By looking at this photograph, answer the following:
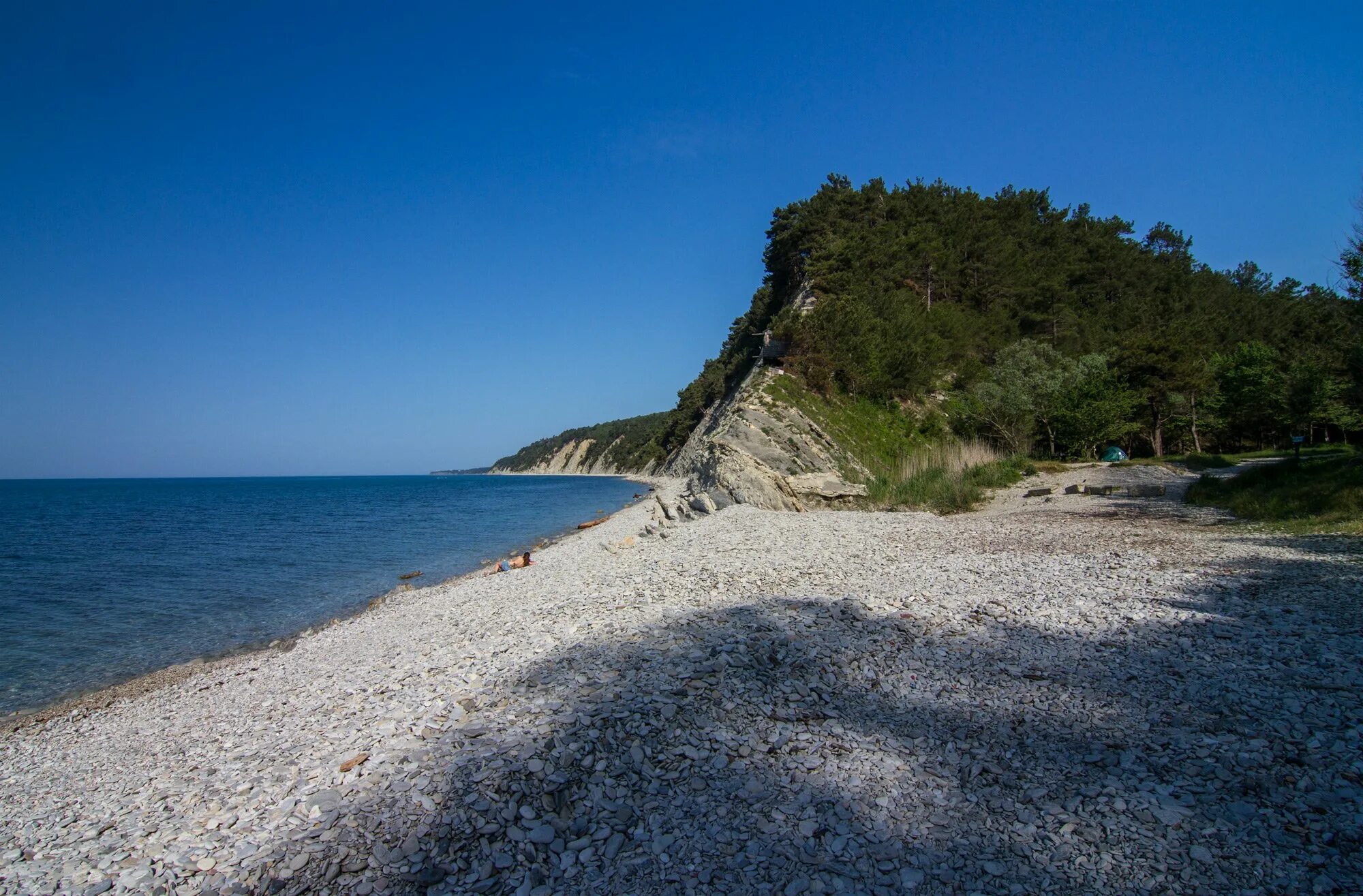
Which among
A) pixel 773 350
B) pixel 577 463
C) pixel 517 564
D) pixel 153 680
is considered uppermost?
pixel 773 350

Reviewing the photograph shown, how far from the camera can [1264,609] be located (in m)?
6.98

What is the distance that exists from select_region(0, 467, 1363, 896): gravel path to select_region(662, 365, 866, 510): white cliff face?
10.8m

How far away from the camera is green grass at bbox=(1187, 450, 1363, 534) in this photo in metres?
12.0

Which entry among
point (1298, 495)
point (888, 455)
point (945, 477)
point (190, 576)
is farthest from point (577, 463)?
point (1298, 495)

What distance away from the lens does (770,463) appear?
20828mm

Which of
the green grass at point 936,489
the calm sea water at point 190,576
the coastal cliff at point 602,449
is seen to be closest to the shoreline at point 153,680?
the calm sea water at point 190,576

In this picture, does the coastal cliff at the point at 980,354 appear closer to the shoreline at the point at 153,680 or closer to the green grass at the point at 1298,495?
the green grass at the point at 1298,495

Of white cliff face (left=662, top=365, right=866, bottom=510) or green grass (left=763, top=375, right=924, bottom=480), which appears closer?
white cliff face (left=662, top=365, right=866, bottom=510)

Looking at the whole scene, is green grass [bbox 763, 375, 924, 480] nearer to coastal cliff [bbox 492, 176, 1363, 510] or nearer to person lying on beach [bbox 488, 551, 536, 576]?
coastal cliff [bbox 492, 176, 1363, 510]

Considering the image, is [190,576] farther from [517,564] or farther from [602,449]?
[602,449]

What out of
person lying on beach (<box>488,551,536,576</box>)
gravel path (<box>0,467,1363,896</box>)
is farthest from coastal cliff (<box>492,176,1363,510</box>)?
gravel path (<box>0,467,1363,896</box>)

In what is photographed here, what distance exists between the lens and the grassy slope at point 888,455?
781 inches

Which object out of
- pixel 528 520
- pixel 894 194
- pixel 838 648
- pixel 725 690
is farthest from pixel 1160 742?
pixel 894 194

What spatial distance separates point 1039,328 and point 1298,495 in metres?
33.0
